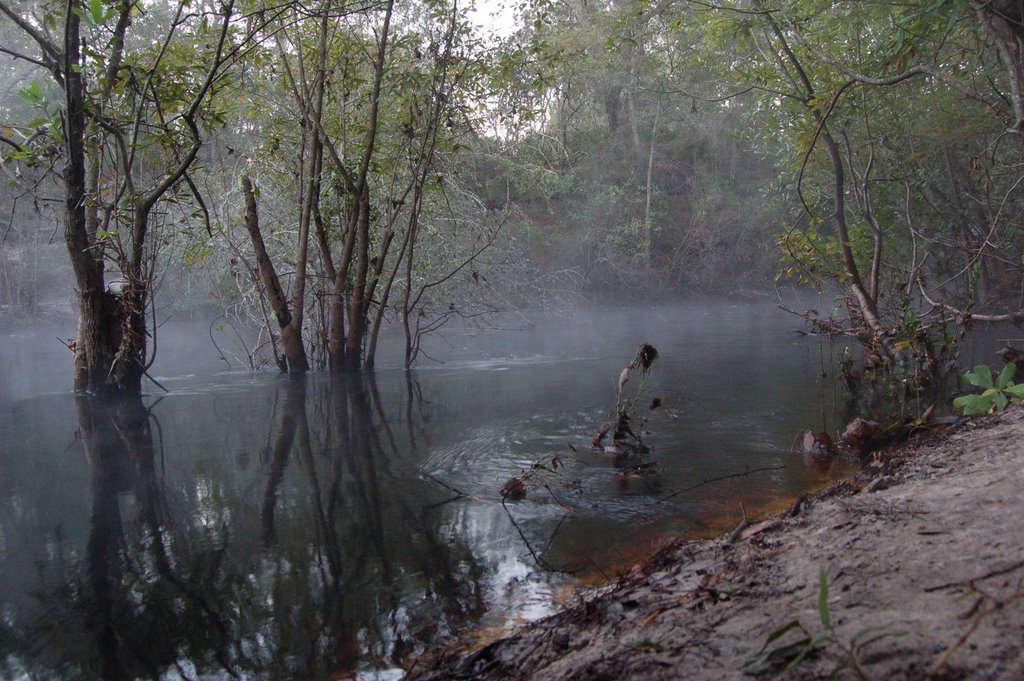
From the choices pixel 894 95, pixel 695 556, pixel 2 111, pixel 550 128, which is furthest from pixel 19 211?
pixel 695 556

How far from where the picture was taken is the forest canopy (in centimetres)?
766

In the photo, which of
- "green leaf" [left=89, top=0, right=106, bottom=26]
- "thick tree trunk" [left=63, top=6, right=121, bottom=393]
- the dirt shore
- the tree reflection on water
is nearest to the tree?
"thick tree trunk" [left=63, top=6, right=121, bottom=393]

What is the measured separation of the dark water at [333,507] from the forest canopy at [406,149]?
4.78 ft

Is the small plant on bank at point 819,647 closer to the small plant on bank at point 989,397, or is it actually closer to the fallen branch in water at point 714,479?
the fallen branch in water at point 714,479

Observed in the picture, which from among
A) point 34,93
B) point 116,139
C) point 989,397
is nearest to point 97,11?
point 34,93

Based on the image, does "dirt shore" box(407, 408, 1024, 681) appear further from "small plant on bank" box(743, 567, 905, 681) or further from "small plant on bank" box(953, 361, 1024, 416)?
"small plant on bank" box(953, 361, 1024, 416)

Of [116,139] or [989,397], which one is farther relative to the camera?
[116,139]

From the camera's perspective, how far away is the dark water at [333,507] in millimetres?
3143

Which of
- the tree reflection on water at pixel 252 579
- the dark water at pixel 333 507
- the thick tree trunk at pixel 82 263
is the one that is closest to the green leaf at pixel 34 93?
the thick tree trunk at pixel 82 263

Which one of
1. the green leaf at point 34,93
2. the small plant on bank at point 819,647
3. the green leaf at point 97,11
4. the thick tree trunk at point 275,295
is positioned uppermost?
the green leaf at point 97,11

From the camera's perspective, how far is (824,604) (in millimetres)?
1763

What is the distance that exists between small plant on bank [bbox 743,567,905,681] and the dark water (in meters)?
1.42

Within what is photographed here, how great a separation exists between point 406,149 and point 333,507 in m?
6.81

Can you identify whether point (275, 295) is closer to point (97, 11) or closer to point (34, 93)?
point (34, 93)
